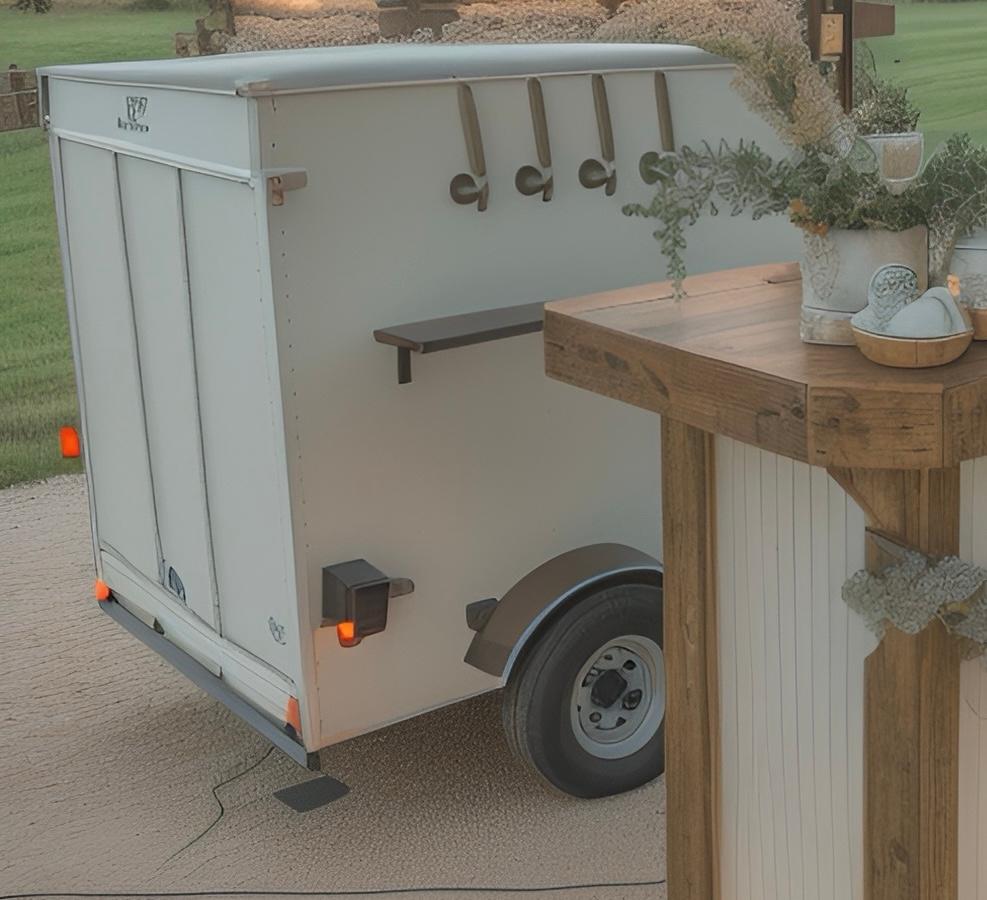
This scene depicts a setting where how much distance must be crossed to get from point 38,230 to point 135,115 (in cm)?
816

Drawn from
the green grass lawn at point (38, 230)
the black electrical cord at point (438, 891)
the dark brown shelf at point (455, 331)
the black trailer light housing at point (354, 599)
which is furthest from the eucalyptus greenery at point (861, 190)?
the green grass lawn at point (38, 230)

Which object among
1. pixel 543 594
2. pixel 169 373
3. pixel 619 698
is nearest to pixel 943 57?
pixel 619 698

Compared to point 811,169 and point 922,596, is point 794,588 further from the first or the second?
point 811,169

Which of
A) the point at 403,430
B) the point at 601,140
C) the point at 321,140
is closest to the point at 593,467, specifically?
the point at 403,430

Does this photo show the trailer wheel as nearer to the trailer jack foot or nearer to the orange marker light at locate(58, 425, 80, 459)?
the trailer jack foot

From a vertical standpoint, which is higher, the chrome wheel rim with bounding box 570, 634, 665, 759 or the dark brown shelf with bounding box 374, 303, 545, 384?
the dark brown shelf with bounding box 374, 303, 545, 384

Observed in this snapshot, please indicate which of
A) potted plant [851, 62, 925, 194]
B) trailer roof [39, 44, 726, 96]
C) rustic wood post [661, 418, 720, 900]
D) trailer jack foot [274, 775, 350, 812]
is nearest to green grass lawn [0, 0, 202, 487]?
trailer jack foot [274, 775, 350, 812]

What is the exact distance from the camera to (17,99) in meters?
11.3

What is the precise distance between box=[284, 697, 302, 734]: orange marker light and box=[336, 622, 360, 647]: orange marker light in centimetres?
21

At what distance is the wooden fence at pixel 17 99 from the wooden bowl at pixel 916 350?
33.5ft

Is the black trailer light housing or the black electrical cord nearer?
the black trailer light housing

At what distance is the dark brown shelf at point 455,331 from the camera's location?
11.3 feet

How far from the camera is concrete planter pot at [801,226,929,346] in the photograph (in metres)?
2.31

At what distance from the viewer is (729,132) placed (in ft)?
13.4
